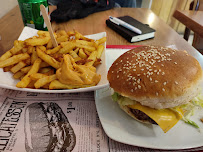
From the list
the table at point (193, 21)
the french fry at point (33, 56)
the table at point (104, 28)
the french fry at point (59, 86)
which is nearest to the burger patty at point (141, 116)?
the french fry at point (59, 86)

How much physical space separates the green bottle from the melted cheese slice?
4.13ft

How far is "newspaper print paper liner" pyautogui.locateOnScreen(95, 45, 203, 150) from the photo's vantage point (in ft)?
2.50

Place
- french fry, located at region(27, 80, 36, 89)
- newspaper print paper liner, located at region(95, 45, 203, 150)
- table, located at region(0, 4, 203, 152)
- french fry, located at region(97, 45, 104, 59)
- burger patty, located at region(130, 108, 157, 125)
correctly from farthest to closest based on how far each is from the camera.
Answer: table, located at region(0, 4, 203, 152) < french fry, located at region(97, 45, 104, 59) < french fry, located at region(27, 80, 36, 89) < burger patty, located at region(130, 108, 157, 125) < newspaper print paper liner, located at region(95, 45, 203, 150)

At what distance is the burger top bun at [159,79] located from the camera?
2.62 ft

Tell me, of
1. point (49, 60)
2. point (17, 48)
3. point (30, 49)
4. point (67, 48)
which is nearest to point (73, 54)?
point (67, 48)

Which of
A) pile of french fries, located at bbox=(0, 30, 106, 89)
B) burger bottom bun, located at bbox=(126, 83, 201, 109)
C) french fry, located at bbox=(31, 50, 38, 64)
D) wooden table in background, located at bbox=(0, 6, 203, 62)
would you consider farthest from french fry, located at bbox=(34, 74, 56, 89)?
wooden table in background, located at bbox=(0, 6, 203, 62)

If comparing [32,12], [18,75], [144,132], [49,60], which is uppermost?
[32,12]

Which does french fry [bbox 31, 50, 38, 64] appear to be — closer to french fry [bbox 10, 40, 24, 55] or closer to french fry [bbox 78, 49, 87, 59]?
french fry [bbox 10, 40, 24, 55]

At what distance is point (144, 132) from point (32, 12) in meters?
1.42

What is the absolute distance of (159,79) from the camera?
822 mm

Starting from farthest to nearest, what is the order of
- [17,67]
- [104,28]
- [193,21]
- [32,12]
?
[104,28] < [193,21] < [32,12] < [17,67]

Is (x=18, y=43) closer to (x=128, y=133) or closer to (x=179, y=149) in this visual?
(x=128, y=133)

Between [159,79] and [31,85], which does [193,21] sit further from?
[31,85]

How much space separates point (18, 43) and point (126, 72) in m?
0.83
